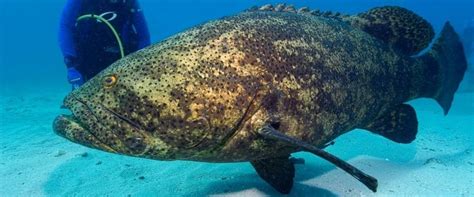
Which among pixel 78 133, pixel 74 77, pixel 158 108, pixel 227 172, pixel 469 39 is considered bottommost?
pixel 227 172

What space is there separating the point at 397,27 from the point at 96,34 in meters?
4.83

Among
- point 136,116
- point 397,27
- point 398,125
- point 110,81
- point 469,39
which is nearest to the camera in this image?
point 136,116

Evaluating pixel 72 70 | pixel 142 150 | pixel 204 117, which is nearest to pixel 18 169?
pixel 72 70

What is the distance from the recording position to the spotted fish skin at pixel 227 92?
9.60 feet

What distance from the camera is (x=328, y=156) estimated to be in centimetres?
293

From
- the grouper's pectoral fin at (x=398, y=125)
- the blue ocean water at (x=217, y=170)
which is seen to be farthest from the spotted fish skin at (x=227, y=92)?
the blue ocean water at (x=217, y=170)

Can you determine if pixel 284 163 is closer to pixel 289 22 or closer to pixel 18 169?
pixel 289 22

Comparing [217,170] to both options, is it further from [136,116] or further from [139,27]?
[139,27]

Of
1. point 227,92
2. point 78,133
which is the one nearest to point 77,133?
point 78,133

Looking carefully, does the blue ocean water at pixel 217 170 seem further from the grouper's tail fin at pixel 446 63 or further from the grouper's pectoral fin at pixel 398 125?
the grouper's tail fin at pixel 446 63

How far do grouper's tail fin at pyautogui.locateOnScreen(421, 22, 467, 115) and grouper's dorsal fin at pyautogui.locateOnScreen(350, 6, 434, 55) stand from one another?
409 mm

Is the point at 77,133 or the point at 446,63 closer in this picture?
the point at 77,133

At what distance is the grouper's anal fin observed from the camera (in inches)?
115

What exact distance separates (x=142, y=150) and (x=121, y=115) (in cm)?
32
